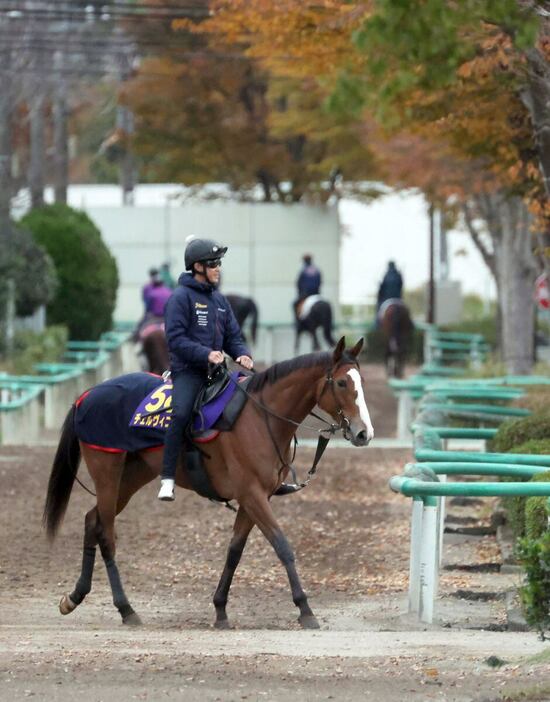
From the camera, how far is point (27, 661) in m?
8.84

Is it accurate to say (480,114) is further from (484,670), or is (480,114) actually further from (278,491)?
(484,670)

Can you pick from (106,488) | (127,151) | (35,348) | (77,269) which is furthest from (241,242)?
(106,488)

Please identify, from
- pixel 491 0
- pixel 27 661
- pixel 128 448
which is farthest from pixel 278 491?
pixel 491 0

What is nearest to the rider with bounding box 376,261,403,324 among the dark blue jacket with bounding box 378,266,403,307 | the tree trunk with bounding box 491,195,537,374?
the dark blue jacket with bounding box 378,266,403,307

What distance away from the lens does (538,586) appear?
873 centimetres

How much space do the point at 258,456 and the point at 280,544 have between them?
647 millimetres

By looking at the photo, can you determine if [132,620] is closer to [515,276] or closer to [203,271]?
[203,271]

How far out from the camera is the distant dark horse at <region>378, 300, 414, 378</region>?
123 ft

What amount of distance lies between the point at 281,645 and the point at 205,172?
40.7 m

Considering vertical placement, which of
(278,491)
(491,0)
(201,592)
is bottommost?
(201,592)

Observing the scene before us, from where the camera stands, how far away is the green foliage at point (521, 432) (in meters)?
15.4

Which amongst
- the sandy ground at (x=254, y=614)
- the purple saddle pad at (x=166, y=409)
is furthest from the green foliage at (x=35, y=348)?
the purple saddle pad at (x=166, y=409)

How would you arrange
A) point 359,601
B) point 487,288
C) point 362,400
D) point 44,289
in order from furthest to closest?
point 487,288 → point 44,289 → point 359,601 → point 362,400

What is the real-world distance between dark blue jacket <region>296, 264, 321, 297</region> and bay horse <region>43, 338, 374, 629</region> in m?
29.0
